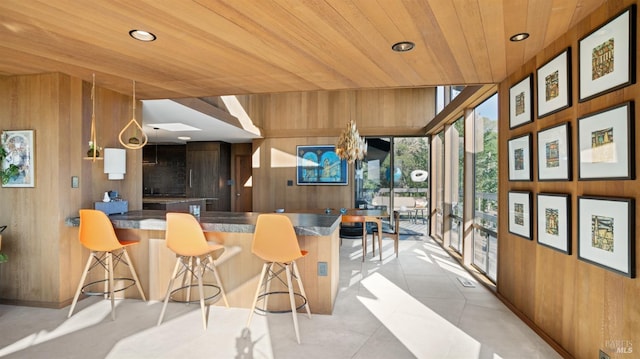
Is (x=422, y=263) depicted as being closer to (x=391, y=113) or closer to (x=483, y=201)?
(x=483, y=201)

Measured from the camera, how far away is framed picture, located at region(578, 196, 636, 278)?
165 centimetres

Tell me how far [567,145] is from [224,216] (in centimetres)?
304

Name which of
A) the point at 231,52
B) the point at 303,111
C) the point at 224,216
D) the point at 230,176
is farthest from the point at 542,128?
the point at 230,176

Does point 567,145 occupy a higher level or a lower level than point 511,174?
higher

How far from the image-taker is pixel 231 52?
2506mm

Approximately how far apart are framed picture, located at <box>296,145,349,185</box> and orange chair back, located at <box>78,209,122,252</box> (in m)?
4.84

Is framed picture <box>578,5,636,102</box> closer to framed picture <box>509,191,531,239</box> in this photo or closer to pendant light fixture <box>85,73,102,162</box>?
framed picture <box>509,191,531,239</box>

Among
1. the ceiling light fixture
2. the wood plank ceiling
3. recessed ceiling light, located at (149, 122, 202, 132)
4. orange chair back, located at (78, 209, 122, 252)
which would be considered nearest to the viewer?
the wood plank ceiling

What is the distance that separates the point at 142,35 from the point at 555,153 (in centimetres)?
312

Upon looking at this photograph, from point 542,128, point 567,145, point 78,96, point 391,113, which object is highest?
point 391,113

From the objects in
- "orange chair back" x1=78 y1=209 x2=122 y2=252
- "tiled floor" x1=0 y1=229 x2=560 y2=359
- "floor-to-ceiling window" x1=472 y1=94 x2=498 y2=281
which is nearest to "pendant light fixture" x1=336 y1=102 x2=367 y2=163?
"floor-to-ceiling window" x1=472 y1=94 x2=498 y2=281

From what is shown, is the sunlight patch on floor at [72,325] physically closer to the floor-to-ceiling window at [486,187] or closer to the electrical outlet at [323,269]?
the electrical outlet at [323,269]

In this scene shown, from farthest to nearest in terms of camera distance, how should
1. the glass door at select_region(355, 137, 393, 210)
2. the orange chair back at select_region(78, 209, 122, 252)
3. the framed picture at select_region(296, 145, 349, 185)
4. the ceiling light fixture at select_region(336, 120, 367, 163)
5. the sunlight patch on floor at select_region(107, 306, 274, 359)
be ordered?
the framed picture at select_region(296, 145, 349, 185) < the glass door at select_region(355, 137, 393, 210) < the ceiling light fixture at select_region(336, 120, 367, 163) < the orange chair back at select_region(78, 209, 122, 252) < the sunlight patch on floor at select_region(107, 306, 274, 359)

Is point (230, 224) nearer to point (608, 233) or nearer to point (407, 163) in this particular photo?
point (608, 233)
